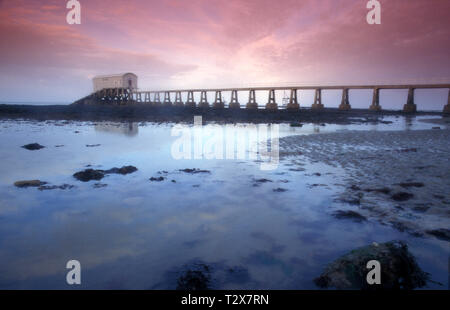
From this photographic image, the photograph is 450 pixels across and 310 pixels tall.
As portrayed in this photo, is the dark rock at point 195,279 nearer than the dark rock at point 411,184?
Yes

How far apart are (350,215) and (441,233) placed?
1.26m

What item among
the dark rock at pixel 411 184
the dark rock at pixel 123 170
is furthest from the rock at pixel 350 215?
the dark rock at pixel 123 170

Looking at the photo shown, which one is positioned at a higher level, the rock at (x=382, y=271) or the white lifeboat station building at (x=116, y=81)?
the white lifeboat station building at (x=116, y=81)

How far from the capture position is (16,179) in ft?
21.5

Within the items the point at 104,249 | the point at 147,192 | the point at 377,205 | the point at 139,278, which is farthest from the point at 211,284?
the point at 377,205

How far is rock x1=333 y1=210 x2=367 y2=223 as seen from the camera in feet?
14.3

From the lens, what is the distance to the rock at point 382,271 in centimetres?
265

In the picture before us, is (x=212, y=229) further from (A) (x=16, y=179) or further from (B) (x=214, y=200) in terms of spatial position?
(A) (x=16, y=179)

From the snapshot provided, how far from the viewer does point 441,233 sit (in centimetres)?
378

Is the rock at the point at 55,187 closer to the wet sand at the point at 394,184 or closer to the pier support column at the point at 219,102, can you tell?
the wet sand at the point at 394,184

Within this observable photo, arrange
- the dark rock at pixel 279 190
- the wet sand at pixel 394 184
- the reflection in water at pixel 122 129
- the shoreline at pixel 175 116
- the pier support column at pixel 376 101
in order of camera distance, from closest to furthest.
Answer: the wet sand at pixel 394 184
the dark rock at pixel 279 190
the reflection in water at pixel 122 129
the shoreline at pixel 175 116
the pier support column at pixel 376 101

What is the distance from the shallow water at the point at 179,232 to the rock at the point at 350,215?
0.52 feet

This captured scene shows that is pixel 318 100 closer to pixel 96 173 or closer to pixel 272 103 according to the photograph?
pixel 272 103

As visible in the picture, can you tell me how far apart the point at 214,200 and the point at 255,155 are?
4.93 m
